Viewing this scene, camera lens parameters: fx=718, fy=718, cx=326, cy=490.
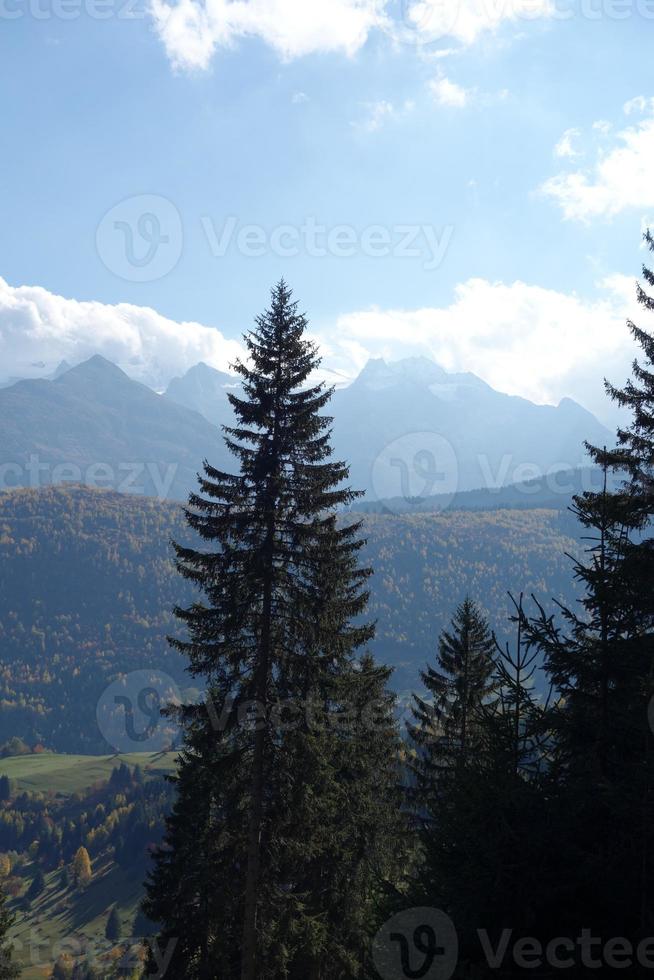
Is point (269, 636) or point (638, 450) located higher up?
point (638, 450)

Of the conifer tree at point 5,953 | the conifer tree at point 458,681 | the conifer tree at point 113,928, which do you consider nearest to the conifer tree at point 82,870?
the conifer tree at point 113,928

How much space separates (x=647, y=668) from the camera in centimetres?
1035

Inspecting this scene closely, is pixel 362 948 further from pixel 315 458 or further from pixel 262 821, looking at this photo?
pixel 315 458

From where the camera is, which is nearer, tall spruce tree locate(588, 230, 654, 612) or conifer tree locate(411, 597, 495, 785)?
tall spruce tree locate(588, 230, 654, 612)

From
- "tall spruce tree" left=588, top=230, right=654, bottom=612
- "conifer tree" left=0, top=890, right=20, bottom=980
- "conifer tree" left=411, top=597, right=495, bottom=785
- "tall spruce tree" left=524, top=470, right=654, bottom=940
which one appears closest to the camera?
"tall spruce tree" left=524, top=470, right=654, bottom=940

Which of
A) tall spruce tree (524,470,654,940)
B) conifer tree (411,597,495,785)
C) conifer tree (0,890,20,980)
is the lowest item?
conifer tree (0,890,20,980)

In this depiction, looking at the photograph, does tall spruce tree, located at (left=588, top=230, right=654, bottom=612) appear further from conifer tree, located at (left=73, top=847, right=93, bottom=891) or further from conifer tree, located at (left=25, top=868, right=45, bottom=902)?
conifer tree, located at (left=25, top=868, right=45, bottom=902)

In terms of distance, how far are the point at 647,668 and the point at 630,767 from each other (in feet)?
4.98

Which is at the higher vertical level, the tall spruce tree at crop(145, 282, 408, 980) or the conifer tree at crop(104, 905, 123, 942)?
the tall spruce tree at crop(145, 282, 408, 980)

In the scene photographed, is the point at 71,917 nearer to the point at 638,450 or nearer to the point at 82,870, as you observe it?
the point at 82,870

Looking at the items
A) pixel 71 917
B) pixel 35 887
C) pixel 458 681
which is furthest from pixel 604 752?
pixel 35 887

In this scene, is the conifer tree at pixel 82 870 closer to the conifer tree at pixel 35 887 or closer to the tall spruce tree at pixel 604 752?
the conifer tree at pixel 35 887

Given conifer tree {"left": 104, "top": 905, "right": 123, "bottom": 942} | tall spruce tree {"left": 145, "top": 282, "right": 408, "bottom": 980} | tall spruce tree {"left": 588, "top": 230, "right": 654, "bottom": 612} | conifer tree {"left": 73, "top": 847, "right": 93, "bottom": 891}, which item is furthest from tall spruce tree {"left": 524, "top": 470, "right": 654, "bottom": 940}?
conifer tree {"left": 73, "top": 847, "right": 93, "bottom": 891}

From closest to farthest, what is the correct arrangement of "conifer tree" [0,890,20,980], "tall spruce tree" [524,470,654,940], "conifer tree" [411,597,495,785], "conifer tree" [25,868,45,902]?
"tall spruce tree" [524,470,654,940] < "conifer tree" [411,597,495,785] < "conifer tree" [0,890,20,980] < "conifer tree" [25,868,45,902]
